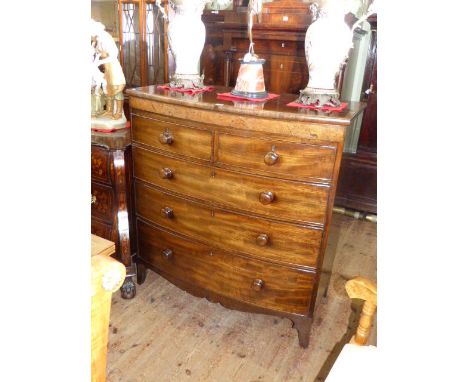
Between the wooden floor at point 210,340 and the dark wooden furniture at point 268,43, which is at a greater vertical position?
the dark wooden furniture at point 268,43

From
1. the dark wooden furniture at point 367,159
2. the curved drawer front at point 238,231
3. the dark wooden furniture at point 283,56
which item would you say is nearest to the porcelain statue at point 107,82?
the curved drawer front at point 238,231

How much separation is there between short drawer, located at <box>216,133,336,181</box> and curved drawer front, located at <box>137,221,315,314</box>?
447 millimetres

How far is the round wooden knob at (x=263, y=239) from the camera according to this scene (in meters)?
1.59

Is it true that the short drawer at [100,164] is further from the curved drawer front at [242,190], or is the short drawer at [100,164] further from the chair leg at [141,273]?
the chair leg at [141,273]

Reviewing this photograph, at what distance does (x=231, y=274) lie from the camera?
176 centimetres

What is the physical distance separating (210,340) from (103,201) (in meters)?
0.90

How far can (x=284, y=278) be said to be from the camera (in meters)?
1.66

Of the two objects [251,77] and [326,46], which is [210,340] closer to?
[251,77]

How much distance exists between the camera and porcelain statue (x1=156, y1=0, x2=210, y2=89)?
1.69 m

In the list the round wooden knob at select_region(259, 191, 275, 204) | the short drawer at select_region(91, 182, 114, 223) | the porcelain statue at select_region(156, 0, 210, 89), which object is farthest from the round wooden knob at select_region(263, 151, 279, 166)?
the short drawer at select_region(91, 182, 114, 223)

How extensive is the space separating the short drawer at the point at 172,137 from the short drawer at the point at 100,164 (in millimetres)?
175
